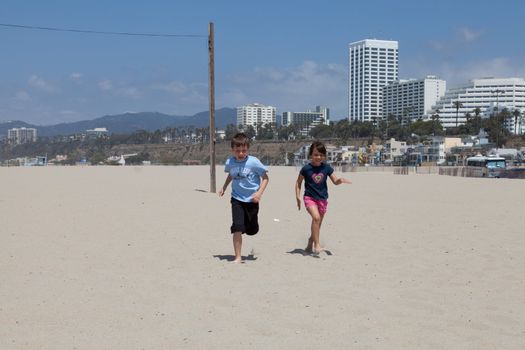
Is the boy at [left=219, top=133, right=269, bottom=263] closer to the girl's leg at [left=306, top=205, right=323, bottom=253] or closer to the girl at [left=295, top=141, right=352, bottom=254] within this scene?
the girl at [left=295, top=141, right=352, bottom=254]

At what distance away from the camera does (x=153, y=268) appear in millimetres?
7199

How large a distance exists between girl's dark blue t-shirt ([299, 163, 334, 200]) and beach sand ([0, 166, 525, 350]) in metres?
0.78

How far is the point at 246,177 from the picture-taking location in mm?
7473

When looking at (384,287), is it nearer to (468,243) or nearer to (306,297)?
(306,297)

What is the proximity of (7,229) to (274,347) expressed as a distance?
767 centimetres

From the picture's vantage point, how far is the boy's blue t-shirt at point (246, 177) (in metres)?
→ 7.45

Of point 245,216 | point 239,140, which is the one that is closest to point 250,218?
point 245,216

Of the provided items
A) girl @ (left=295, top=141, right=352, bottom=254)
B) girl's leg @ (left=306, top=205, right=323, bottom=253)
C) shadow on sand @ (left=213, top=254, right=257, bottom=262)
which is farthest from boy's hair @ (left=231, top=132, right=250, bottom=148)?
shadow on sand @ (left=213, top=254, right=257, bottom=262)

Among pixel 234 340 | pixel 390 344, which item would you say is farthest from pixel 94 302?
pixel 390 344

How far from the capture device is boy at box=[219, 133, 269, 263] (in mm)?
7445

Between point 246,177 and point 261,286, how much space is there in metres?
1.64

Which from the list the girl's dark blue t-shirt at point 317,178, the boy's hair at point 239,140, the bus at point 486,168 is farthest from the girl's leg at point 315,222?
the bus at point 486,168

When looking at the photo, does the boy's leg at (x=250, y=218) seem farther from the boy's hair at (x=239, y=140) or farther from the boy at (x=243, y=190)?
the boy's hair at (x=239, y=140)

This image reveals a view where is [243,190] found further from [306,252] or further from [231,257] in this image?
[306,252]
